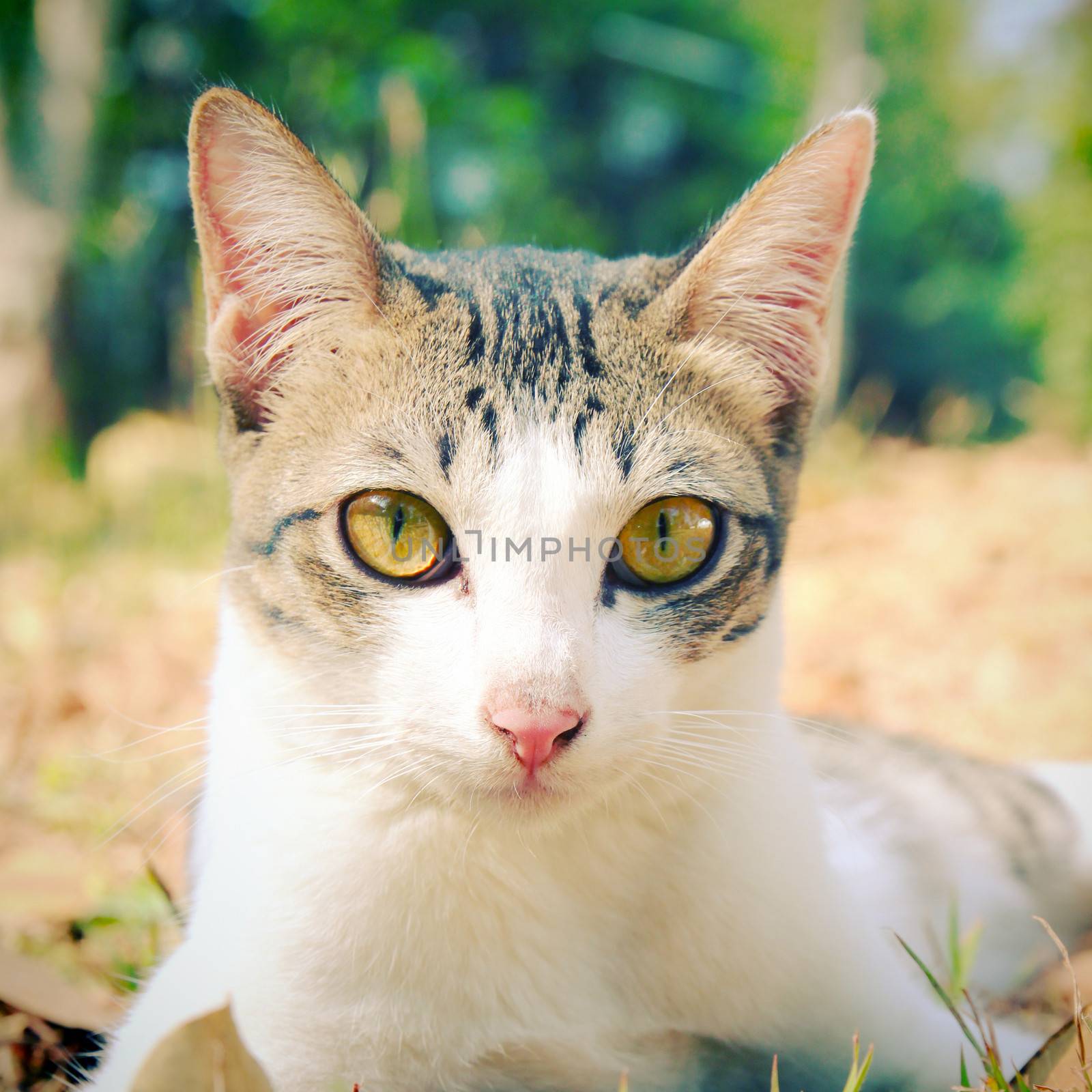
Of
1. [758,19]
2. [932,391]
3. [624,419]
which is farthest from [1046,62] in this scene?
[624,419]

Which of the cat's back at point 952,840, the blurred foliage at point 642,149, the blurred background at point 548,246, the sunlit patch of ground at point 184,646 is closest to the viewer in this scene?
the cat's back at point 952,840

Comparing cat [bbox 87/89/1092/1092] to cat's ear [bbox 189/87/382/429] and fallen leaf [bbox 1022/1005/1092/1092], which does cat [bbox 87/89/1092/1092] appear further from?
fallen leaf [bbox 1022/1005/1092/1092]

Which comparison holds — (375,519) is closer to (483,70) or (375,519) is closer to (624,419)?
(624,419)

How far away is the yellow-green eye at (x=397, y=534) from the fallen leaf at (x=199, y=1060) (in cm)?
58

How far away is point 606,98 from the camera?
12984 mm

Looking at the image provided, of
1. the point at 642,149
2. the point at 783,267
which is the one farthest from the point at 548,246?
the point at 642,149

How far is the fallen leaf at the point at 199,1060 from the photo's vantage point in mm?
1051

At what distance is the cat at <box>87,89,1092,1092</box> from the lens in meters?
1.24

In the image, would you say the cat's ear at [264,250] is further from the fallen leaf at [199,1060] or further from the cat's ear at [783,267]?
the fallen leaf at [199,1060]

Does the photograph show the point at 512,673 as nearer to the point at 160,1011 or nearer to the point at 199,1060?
the point at 199,1060

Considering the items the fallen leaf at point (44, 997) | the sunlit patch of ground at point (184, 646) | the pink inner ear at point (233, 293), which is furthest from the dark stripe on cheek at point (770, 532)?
the fallen leaf at point (44, 997)

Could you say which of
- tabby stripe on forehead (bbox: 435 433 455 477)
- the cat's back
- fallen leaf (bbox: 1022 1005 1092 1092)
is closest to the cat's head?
tabby stripe on forehead (bbox: 435 433 455 477)

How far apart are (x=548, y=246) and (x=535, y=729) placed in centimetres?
161

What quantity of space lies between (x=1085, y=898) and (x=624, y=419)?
1.84m
